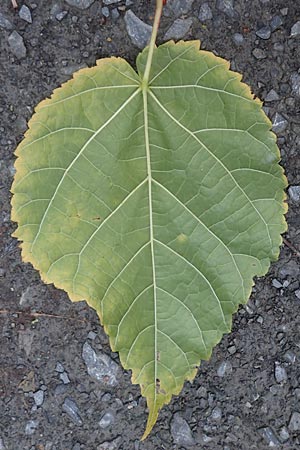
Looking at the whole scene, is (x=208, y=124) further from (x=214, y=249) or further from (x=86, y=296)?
(x=86, y=296)

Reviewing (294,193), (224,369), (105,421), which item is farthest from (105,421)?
(294,193)

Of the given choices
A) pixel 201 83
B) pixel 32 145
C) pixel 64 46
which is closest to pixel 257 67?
pixel 201 83

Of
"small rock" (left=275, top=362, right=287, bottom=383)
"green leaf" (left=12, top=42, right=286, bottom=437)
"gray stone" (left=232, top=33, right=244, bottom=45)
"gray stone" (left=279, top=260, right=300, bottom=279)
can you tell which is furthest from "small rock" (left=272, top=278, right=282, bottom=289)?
"gray stone" (left=232, top=33, right=244, bottom=45)

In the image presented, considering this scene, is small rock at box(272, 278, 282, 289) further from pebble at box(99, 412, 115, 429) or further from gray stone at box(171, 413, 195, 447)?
pebble at box(99, 412, 115, 429)

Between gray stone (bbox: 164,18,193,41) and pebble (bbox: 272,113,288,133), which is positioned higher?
gray stone (bbox: 164,18,193,41)

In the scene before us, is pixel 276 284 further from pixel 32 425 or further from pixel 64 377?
pixel 32 425

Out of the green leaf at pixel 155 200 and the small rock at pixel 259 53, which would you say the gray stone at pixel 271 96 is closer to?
the small rock at pixel 259 53
